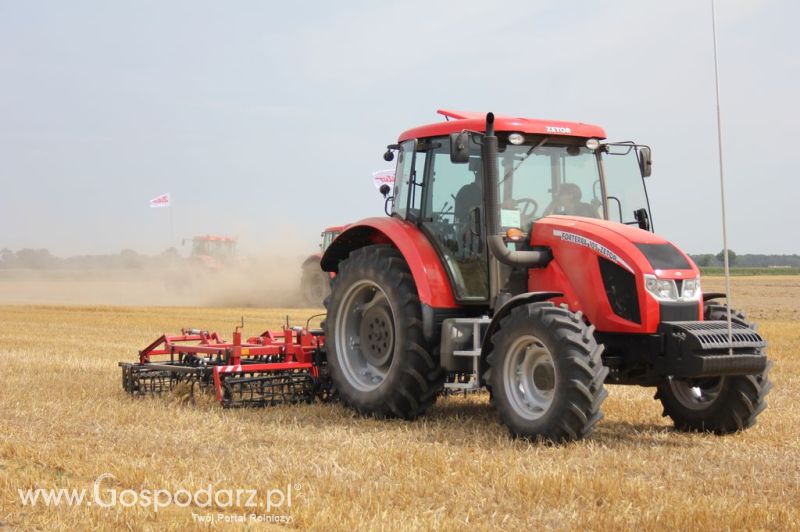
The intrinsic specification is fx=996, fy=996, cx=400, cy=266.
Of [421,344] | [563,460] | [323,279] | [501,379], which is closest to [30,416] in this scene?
[421,344]

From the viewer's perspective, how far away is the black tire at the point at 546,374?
660 cm

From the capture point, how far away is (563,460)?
6.20m

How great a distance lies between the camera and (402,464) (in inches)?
237

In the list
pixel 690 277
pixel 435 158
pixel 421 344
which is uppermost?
pixel 435 158

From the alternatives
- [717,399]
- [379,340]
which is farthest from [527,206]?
[717,399]

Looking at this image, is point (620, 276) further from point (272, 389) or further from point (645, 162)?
point (272, 389)

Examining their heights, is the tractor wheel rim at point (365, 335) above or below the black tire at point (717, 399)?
above

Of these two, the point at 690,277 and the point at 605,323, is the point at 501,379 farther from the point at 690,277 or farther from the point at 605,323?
the point at 690,277

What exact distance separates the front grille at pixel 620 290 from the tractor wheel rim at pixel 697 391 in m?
1.01

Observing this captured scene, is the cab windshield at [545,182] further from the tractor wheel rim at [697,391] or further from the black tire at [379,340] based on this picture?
the tractor wheel rim at [697,391]

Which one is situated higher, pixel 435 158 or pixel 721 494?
pixel 435 158

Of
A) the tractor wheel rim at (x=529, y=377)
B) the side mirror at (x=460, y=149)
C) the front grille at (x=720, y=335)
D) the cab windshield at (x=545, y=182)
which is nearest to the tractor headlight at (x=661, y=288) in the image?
the front grille at (x=720, y=335)

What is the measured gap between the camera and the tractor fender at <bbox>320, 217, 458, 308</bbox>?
7879mm

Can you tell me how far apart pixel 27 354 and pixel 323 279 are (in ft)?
45.2
